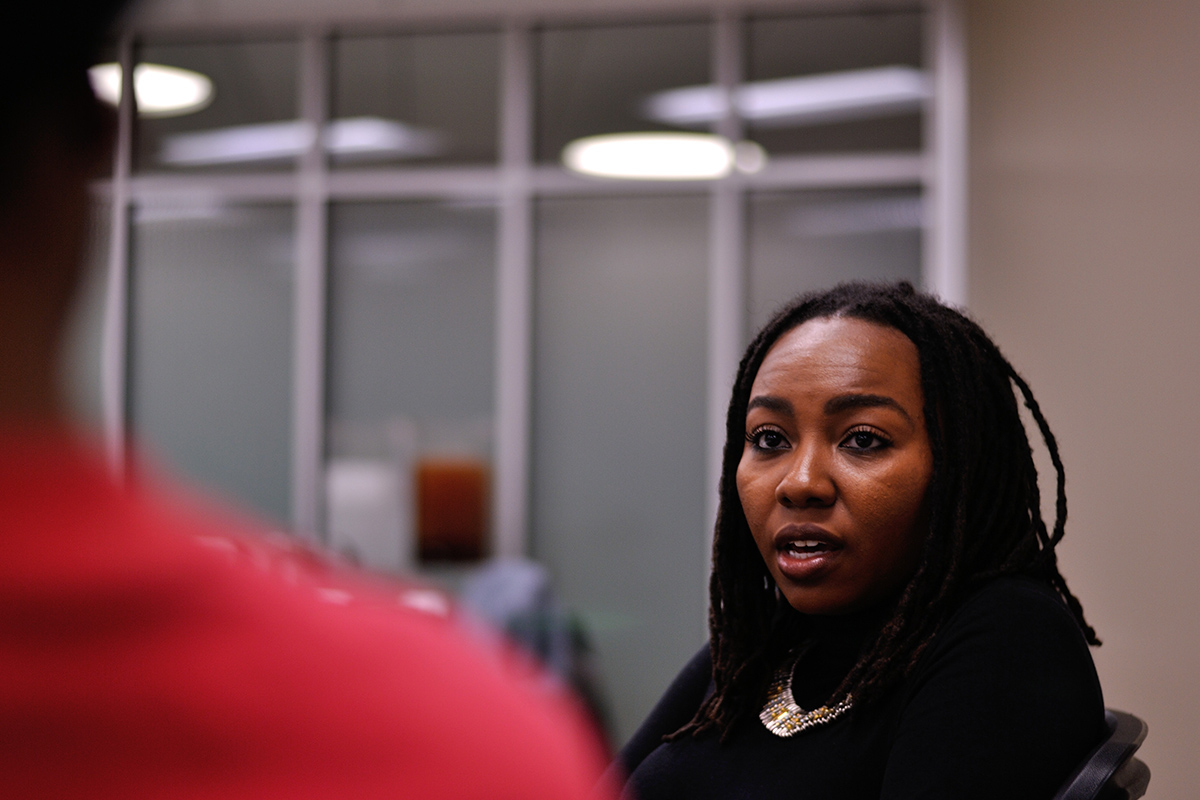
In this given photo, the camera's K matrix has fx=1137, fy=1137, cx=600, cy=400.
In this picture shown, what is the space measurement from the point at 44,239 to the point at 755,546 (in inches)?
49.7

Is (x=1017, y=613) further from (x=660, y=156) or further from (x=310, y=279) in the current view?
(x=310, y=279)

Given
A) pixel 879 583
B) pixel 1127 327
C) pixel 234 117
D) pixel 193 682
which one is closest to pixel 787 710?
pixel 879 583

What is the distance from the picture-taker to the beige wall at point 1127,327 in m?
2.64

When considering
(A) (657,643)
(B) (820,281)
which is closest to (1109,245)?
(B) (820,281)

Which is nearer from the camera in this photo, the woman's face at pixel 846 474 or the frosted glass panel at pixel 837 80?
the woman's face at pixel 846 474

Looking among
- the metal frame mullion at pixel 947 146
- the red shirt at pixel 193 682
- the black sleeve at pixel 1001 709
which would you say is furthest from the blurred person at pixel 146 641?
the metal frame mullion at pixel 947 146

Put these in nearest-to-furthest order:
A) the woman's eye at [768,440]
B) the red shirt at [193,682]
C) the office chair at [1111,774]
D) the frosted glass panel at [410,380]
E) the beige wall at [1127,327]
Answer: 1. the red shirt at [193,682]
2. the office chair at [1111,774]
3. the woman's eye at [768,440]
4. the beige wall at [1127,327]
5. the frosted glass panel at [410,380]

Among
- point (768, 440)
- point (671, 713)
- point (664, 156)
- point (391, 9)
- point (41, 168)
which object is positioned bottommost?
point (671, 713)

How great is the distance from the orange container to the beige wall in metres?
2.19

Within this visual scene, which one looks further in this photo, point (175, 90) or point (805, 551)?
point (175, 90)

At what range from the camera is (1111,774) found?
1.04m

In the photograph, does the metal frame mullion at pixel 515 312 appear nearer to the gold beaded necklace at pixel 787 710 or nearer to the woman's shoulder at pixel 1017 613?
the gold beaded necklace at pixel 787 710

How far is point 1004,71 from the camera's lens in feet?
12.7

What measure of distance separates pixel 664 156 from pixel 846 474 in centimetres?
343
